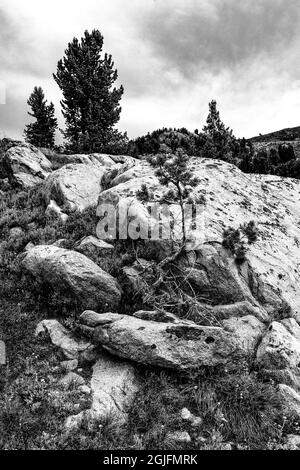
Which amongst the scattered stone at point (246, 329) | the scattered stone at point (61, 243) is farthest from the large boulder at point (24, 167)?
the scattered stone at point (246, 329)

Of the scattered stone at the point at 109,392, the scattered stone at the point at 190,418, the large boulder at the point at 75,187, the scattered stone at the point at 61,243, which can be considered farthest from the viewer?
the large boulder at the point at 75,187

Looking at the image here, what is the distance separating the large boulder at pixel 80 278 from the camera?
26.1 feet

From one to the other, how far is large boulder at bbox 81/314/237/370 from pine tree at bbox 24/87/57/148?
32.3 m

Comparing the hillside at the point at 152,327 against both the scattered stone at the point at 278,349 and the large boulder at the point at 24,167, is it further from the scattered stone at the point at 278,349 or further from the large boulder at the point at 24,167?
the large boulder at the point at 24,167

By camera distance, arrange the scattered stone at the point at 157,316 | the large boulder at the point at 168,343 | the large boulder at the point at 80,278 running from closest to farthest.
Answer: the large boulder at the point at 168,343 → the scattered stone at the point at 157,316 → the large boulder at the point at 80,278

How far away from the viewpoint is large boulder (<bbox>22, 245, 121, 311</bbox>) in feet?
26.1

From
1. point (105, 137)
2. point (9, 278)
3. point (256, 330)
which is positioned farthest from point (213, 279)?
point (105, 137)

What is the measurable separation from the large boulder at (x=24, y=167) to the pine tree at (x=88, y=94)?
24.0 ft

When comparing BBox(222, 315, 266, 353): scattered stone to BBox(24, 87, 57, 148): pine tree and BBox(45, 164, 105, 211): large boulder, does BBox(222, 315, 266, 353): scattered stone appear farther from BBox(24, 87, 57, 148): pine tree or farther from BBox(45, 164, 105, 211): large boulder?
BBox(24, 87, 57, 148): pine tree

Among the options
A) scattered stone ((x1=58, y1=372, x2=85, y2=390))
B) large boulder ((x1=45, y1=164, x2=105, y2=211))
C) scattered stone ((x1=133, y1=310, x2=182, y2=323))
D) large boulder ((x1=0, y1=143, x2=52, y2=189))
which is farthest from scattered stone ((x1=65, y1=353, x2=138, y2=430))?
large boulder ((x1=0, y1=143, x2=52, y2=189))

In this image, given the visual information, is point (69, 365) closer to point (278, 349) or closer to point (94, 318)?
point (94, 318)

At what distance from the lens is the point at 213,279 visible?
27.6 feet

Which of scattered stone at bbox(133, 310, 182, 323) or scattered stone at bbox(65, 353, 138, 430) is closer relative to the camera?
scattered stone at bbox(65, 353, 138, 430)

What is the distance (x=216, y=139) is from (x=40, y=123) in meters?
20.8
